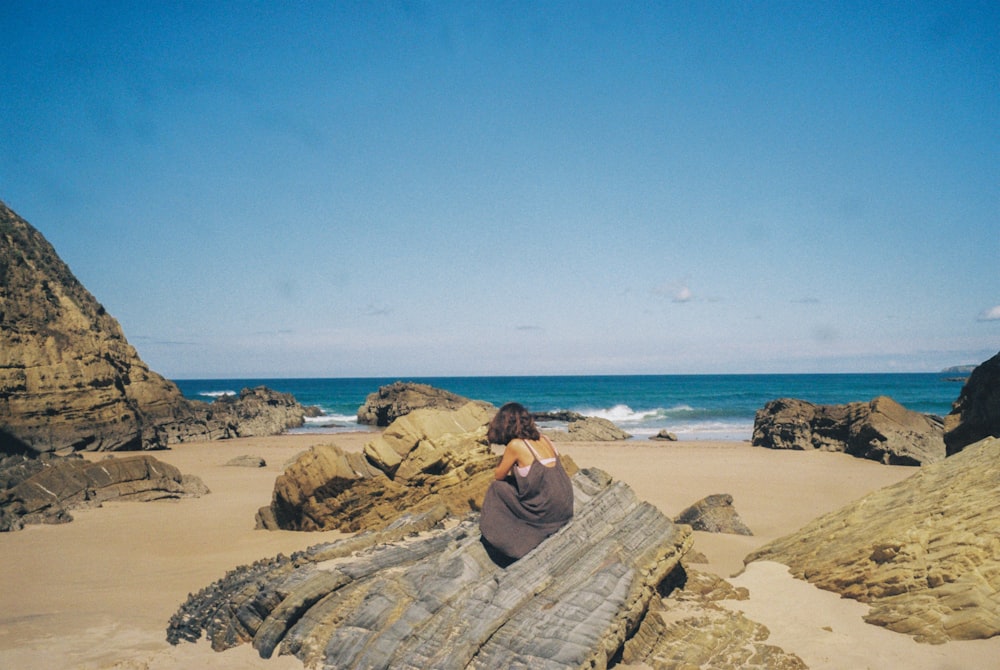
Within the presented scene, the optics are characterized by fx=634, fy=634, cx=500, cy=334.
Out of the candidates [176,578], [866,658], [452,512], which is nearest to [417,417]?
[452,512]

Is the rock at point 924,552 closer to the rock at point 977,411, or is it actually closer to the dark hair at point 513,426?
the dark hair at point 513,426

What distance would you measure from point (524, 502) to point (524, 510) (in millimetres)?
65

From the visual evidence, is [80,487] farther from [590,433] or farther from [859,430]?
[590,433]

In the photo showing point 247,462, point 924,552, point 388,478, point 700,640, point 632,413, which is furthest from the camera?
point 632,413

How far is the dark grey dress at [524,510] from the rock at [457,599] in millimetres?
128

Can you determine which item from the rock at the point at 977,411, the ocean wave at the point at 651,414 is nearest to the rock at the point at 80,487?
the rock at the point at 977,411

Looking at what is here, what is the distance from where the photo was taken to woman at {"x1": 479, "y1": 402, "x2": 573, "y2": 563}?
5.19 m

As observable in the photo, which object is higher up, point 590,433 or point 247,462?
point 247,462

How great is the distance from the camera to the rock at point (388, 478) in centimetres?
881

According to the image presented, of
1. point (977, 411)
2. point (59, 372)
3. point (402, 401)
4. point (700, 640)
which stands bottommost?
point (402, 401)

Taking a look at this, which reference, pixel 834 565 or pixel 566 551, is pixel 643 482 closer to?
pixel 834 565

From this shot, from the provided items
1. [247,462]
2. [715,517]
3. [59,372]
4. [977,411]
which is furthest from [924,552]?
[59,372]

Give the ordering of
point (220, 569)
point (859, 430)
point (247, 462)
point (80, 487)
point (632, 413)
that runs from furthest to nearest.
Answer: point (632, 413)
point (859, 430)
point (247, 462)
point (80, 487)
point (220, 569)

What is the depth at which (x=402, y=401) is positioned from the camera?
36.3m
